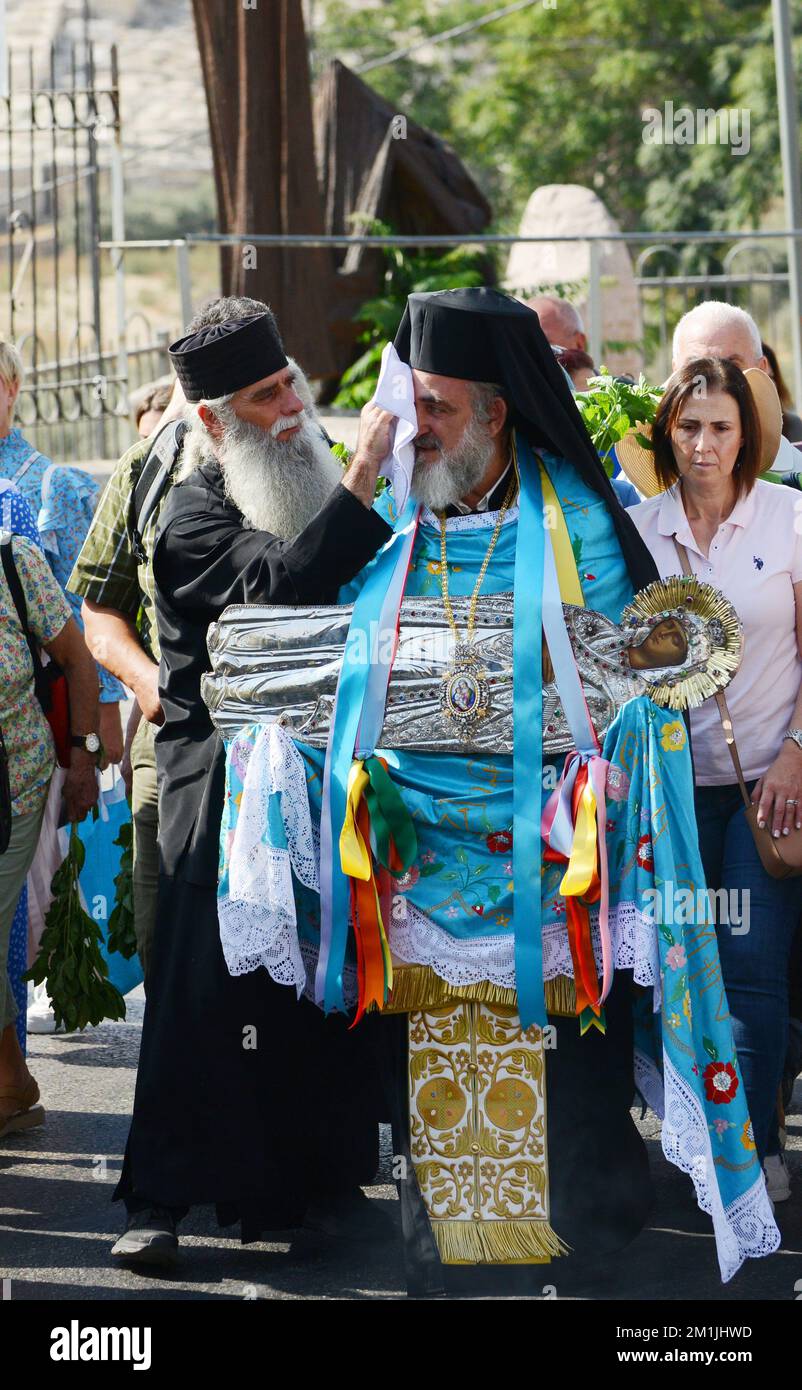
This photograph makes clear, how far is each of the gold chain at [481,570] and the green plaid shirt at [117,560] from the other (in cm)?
109

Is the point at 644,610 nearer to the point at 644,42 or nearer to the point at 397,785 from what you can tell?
the point at 397,785

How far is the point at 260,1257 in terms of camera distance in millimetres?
4254

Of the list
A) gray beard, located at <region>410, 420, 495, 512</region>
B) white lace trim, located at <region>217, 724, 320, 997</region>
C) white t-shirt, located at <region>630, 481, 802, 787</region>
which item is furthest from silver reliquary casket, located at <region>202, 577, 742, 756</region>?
white t-shirt, located at <region>630, 481, 802, 787</region>

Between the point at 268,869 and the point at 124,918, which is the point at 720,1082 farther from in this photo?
the point at 124,918

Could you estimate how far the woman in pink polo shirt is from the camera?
425 cm

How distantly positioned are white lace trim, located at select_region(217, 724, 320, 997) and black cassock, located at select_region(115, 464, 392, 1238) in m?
0.25

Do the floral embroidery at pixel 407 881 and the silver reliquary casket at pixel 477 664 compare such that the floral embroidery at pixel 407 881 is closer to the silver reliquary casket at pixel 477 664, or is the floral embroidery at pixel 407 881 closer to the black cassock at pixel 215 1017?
the silver reliquary casket at pixel 477 664

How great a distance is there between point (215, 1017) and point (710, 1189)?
1182 millimetres

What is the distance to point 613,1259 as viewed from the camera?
4.14 m

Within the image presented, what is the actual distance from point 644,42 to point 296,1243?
29109 millimetres

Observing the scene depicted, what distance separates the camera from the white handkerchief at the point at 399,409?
391cm

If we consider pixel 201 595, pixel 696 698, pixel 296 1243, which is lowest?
pixel 296 1243
